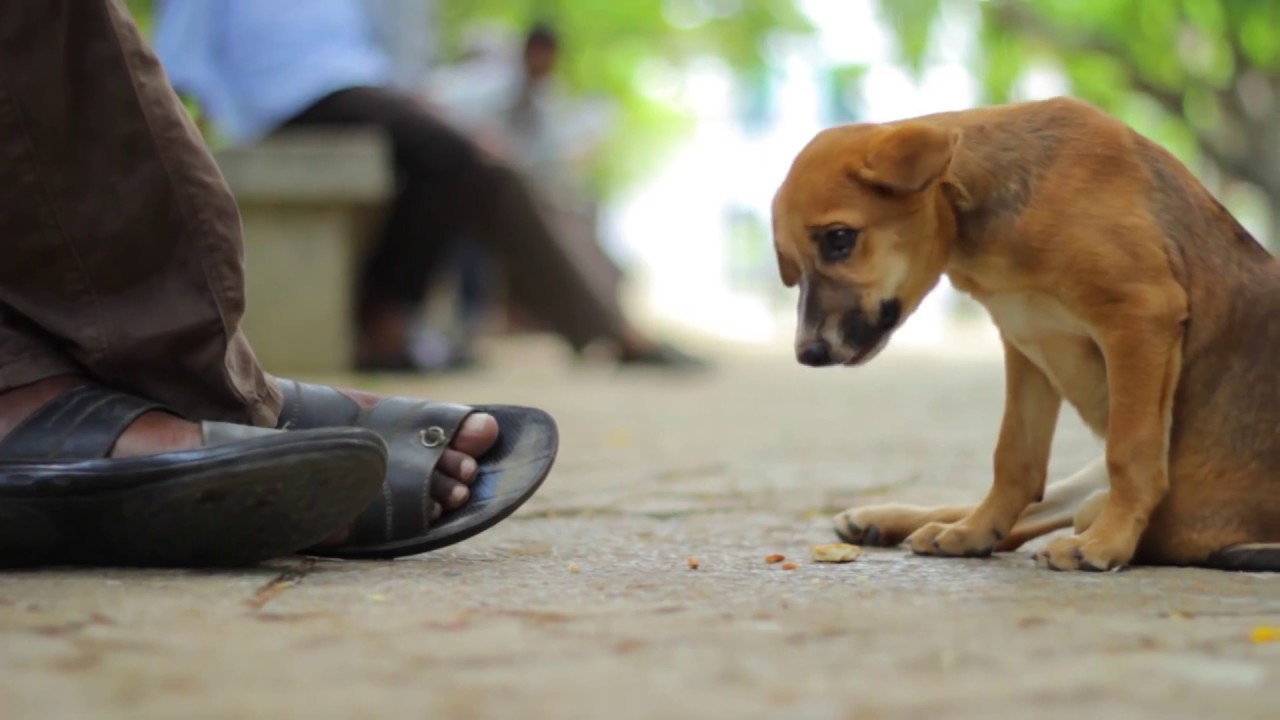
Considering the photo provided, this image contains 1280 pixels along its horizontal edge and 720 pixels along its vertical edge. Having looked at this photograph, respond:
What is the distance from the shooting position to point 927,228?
9.08ft

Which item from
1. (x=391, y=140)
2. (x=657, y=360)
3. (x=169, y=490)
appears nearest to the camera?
(x=169, y=490)

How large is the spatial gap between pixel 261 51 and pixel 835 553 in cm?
504

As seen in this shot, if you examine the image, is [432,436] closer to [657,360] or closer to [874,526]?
[874,526]

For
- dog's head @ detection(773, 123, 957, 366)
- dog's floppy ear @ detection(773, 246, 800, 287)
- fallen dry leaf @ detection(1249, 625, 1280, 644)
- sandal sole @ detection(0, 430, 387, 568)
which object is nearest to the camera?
fallen dry leaf @ detection(1249, 625, 1280, 644)

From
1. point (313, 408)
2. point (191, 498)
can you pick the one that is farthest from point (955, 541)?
point (191, 498)

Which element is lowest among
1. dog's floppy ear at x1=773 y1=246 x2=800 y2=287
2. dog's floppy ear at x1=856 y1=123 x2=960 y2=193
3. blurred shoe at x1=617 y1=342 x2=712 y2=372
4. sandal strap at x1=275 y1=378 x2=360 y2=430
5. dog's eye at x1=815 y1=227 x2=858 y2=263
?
sandal strap at x1=275 y1=378 x2=360 y2=430

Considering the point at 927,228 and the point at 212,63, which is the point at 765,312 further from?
the point at 927,228

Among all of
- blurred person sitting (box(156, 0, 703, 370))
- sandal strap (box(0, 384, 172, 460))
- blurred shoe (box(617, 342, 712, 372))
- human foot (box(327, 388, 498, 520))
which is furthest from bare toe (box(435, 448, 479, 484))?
blurred shoe (box(617, 342, 712, 372))

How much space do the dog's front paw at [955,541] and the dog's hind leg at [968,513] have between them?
9cm

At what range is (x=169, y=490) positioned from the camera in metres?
2.20

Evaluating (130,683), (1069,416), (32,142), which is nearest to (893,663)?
(130,683)

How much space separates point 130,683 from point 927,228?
1630 mm

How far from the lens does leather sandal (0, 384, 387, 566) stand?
2.19 meters

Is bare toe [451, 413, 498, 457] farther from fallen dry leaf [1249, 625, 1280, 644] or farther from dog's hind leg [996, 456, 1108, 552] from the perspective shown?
fallen dry leaf [1249, 625, 1280, 644]
